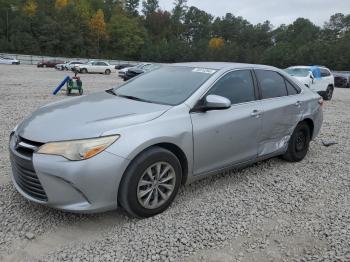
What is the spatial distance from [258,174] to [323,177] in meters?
0.93

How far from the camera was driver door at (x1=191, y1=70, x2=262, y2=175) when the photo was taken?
3.90 m

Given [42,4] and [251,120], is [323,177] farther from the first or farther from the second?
[42,4]

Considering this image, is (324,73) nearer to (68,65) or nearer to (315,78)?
(315,78)

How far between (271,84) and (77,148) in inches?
119

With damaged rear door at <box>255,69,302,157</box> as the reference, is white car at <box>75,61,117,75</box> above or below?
below

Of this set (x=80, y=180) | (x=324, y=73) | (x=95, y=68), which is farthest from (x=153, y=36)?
(x=80, y=180)

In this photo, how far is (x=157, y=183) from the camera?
3.58 metres

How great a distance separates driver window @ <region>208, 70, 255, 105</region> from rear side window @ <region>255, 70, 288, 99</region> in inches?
8.9

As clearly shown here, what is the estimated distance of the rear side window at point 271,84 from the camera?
4.86 meters

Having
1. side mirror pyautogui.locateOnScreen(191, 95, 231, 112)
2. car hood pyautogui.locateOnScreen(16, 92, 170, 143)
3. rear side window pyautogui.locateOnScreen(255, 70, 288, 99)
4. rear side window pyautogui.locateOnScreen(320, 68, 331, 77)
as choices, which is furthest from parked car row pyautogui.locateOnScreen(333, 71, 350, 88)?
car hood pyautogui.locateOnScreen(16, 92, 170, 143)

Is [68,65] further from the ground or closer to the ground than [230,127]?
closer to the ground

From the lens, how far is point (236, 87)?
4.49m

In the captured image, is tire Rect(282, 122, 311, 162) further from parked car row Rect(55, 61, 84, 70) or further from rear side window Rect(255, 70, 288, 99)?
parked car row Rect(55, 61, 84, 70)

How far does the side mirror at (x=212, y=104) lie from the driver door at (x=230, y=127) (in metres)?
0.07
